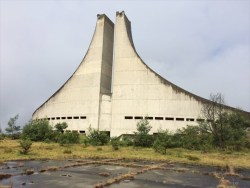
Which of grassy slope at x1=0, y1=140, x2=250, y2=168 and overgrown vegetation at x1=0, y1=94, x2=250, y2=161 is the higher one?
overgrown vegetation at x1=0, y1=94, x2=250, y2=161

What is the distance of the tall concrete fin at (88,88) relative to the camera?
3888 cm

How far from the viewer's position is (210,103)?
32906mm

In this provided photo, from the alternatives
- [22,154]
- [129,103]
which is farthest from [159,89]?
[22,154]

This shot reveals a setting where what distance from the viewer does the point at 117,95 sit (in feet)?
123

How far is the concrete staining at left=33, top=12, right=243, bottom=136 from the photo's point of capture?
3494 cm

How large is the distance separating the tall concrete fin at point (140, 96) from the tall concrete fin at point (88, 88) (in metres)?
2.42

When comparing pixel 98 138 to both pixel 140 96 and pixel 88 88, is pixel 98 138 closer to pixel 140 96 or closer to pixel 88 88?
pixel 140 96

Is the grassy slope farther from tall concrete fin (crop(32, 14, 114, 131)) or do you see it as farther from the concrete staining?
tall concrete fin (crop(32, 14, 114, 131))

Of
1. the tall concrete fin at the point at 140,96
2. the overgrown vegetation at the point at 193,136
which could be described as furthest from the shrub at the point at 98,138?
the tall concrete fin at the point at 140,96

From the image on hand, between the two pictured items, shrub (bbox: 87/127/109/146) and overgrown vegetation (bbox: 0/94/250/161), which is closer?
overgrown vegetation (bbox: 0/94/250/161)

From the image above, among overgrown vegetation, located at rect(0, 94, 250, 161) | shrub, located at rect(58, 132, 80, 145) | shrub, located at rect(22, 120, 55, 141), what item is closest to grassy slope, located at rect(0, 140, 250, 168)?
overgrown vegetation, located at rect(0, 94, 250, 161)

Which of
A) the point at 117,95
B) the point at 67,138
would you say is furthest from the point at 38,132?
the point at 117,95

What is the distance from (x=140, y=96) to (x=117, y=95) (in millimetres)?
2935

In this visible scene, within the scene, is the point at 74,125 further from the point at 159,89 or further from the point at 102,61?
the point at 159,89
